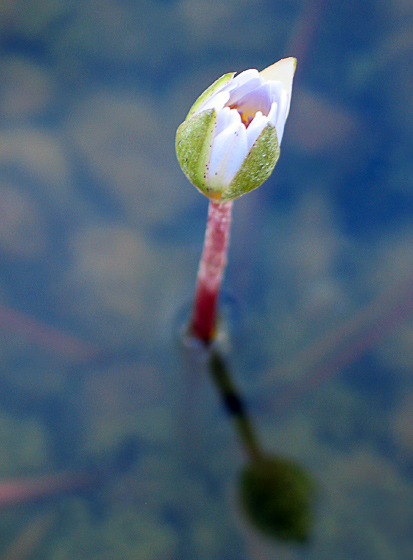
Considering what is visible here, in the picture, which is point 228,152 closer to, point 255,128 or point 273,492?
point 255,128

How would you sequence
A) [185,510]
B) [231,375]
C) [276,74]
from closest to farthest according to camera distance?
[276,74] < [185,510] < [231,375]

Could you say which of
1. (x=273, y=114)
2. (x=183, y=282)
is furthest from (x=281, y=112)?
(x=183, y=282)

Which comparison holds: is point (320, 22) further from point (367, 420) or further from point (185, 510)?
point (185, 510)

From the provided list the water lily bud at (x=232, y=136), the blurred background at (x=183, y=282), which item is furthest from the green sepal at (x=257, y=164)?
the blurred background at (x=183, y=282)

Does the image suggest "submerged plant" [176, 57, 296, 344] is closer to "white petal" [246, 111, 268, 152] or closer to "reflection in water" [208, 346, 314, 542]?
"white petal" [246, 111, 268, 152]

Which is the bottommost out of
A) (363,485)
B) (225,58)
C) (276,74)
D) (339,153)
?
(363,485)

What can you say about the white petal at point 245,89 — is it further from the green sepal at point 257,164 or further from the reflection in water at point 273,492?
the reflection in water at point 273,492

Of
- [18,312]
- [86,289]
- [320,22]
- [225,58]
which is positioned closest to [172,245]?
[86,289]

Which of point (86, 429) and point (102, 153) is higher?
point (102, 153)
